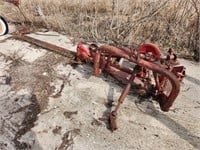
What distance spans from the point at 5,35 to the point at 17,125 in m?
1.85

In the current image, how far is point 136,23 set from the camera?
14.0 feet

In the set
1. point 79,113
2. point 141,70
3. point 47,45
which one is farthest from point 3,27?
point 141,70

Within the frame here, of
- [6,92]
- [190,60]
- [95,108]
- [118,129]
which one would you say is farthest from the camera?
[190,60]

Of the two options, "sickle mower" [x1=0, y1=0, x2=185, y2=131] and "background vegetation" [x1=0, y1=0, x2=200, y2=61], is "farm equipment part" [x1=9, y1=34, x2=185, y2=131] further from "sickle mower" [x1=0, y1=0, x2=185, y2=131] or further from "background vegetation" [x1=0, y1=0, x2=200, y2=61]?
"background vegetation" [x1=0, y1=0, x2=200, y2=61]

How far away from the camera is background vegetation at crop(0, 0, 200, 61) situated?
Result: 414cm

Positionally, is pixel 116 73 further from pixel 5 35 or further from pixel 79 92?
pixel 5 35

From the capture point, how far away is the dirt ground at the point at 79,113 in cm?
266

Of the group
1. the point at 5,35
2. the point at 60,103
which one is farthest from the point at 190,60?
the point at 5,35

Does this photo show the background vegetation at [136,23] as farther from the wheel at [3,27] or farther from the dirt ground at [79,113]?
the wheel at [3,27]

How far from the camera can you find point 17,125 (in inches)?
110

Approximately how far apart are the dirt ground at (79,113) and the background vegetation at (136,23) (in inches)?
23.2

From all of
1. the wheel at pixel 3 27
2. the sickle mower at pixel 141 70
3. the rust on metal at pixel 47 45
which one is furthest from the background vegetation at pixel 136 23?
the sickle mower at pixel 141 70

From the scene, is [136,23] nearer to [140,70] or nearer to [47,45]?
[47,45]

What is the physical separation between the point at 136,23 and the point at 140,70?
1534mm
